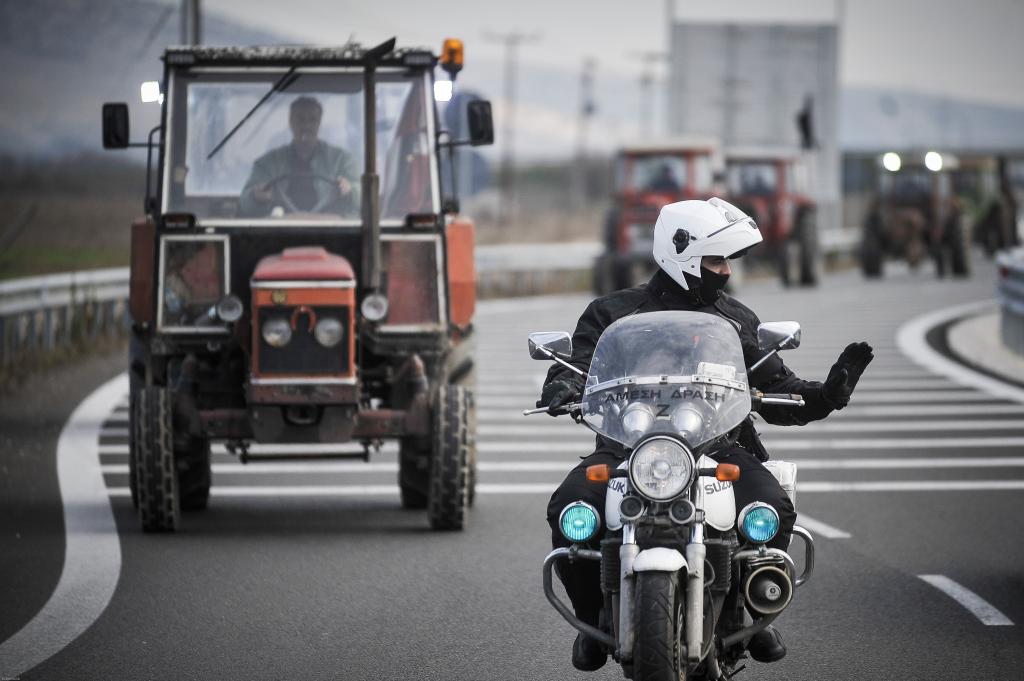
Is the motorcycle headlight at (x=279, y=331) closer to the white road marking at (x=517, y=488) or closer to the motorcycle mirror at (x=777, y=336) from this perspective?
the white road marking at (x=517, y=488)

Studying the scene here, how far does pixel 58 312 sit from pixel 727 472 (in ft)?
61.4

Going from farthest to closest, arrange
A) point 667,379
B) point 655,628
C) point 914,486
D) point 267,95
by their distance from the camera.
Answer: point 914,486
point 267,95
point 667,379
point 655,628

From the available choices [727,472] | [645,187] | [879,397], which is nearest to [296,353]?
[727,472]

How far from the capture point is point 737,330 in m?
6.77

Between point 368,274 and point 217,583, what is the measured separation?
2727mm

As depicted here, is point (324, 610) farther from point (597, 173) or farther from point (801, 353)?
point (597, 173)

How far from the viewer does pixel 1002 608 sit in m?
8.78

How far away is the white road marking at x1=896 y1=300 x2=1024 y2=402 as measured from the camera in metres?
20.0

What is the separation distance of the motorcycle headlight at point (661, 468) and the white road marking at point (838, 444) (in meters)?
8.90

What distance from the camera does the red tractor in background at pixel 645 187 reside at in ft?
112

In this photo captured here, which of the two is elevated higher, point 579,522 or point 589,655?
point 579,522

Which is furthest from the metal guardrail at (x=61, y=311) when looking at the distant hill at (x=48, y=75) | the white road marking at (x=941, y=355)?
the distant hill at (x=48, y=75)

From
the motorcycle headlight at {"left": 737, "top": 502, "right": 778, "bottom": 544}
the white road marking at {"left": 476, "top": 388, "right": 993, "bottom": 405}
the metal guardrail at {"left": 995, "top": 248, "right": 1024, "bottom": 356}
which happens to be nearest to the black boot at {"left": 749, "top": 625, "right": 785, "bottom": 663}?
the motorcycle headlight at {"left": 737, "top": 502, "right": 778, "bottom": 544}

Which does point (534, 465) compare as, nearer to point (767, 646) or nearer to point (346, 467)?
point (346, 467)
